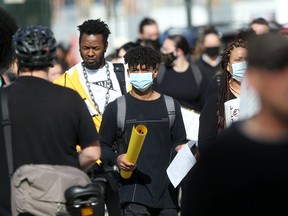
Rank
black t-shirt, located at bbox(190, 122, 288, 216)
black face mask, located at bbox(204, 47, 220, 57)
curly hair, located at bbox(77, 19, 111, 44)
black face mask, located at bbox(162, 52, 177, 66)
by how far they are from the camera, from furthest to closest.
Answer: black face mask, located at bbox(204, 47, 220, 57), black face mask, located at bbox(162, 52, 177, 66), curly hair, located at bbox(77, 19, 111, 44), black t-shirt, located at bbox(190, 122, 288, 216)

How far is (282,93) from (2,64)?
3730 millimetres

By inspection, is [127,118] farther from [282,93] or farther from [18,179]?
[282,93]

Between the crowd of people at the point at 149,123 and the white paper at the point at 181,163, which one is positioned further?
the white paper at the point at 181,163

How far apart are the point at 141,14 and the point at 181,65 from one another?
21.6 meters

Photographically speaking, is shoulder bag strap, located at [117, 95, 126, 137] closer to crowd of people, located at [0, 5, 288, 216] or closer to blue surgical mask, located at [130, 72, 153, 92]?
crowd of people, located at [0, 5, 288, 216]

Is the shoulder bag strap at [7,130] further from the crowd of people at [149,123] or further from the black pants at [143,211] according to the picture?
the black pants at [143,211]

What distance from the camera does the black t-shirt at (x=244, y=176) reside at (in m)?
3.83

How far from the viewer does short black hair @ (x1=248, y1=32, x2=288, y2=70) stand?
3846 millimetres

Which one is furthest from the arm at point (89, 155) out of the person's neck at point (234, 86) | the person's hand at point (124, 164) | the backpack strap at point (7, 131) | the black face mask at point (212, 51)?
the black face mask at point (212, 51)

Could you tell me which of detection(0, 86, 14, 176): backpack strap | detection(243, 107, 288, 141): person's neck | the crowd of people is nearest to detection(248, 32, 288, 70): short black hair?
the crowd of people

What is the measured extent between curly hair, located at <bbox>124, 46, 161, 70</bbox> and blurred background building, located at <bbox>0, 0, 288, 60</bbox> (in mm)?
6103

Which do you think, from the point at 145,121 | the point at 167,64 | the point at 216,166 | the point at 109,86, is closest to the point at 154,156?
the point at 145,121

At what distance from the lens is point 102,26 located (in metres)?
8.12

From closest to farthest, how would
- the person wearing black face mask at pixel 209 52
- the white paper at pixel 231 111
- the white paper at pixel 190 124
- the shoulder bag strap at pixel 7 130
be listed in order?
the shoulder bag strap at pixel 7 130 < the white paper at pixel 231 111 < the white paper at pixel 190 124 < the person wearing black face mask at pixel 209 52
